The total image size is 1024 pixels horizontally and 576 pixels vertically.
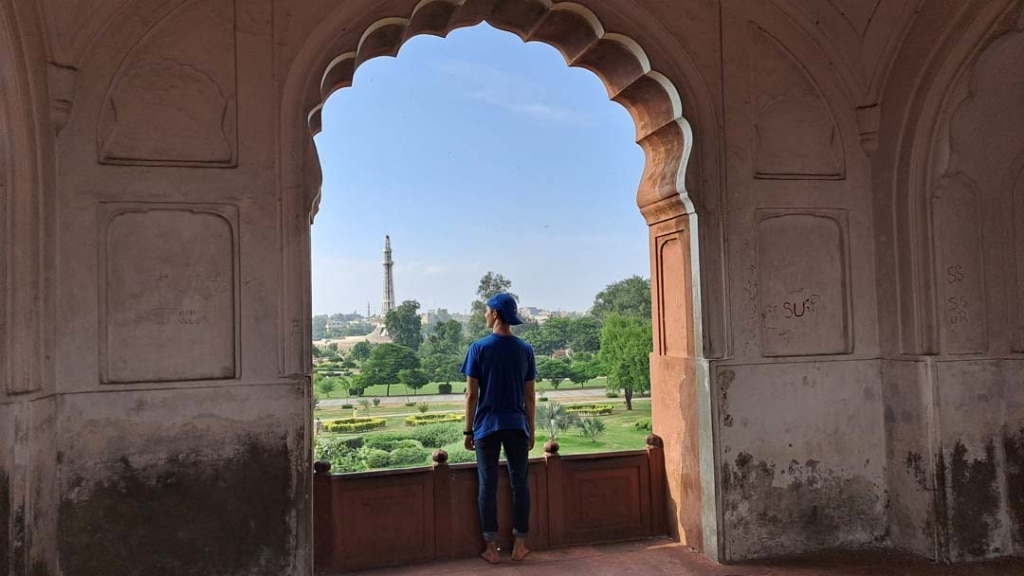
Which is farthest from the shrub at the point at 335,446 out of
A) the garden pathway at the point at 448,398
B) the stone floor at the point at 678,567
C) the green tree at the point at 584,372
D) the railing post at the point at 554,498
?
the green tree at the point at 584,372

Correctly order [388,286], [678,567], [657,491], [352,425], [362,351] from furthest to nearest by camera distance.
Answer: [388,286], [362,351], [352,425], [657,491], [678,567]

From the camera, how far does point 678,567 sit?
171 inches

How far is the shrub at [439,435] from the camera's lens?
239 inches

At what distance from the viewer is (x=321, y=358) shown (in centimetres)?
597

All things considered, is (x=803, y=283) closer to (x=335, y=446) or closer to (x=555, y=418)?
(x=555, y=418)

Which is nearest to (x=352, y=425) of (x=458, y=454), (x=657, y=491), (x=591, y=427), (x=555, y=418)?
(x=458, y=454)

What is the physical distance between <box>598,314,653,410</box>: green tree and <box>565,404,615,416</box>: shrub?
20 centimetres

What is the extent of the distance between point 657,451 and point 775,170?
2.18 metres

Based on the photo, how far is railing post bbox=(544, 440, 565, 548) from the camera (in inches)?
187

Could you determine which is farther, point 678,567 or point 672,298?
point 672,298

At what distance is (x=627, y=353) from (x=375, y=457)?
2535mm

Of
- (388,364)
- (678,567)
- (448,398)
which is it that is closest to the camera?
(678,567)

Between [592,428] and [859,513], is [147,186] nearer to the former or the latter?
[592,428]

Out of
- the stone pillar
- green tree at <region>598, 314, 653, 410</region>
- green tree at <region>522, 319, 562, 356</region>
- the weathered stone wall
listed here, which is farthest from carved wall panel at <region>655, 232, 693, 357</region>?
green tree at <region>522, 319, 562, 356</region>
